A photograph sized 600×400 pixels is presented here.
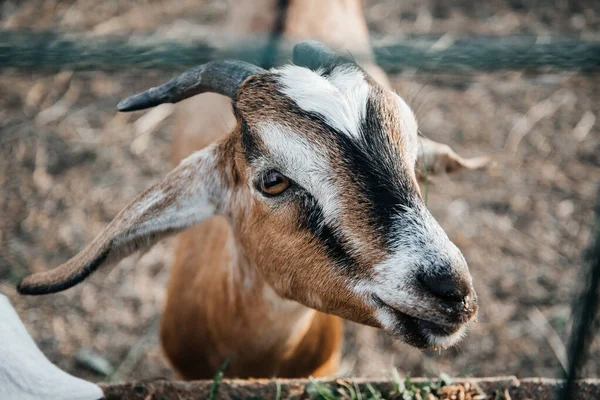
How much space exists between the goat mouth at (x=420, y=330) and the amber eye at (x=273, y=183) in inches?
20.0

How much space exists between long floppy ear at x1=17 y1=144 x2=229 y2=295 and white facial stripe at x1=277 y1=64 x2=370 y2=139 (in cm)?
51

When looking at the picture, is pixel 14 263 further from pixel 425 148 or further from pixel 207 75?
pixel 425 148

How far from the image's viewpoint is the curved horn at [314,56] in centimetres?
227

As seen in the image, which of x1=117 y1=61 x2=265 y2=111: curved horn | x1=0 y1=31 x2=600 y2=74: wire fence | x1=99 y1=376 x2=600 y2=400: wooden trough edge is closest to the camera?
x1=0 y1=31 x2=600 y2=74: wire fence

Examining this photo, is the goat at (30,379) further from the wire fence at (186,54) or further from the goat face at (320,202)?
the wire fence at (186,54)

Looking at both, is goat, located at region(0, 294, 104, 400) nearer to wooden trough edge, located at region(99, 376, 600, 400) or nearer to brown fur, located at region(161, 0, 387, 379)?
wooden trough edge, located at region(99, 376, 600, 400)

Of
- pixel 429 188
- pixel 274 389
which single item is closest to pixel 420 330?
pixel 274 389

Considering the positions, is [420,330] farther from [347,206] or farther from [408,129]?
[408,129]

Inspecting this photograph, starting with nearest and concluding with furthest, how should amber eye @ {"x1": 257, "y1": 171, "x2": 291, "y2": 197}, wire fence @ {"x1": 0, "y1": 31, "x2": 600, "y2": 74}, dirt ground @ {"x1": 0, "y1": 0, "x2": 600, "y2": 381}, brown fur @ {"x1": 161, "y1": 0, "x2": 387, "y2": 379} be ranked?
wire fence @ {"x1": 0, "y1": 31, "x2": 600, "y2": 74} → amber eye @ {"x1": 257, "y1": 171, "x2": 291, "y2": 197} → brown fur @ {"x1": 161, "y1": 0, "x2": 387, "y2": 379} → dirt ground @ {"x1": 0, "y1": 0, "x2": 600, "y2": 381}

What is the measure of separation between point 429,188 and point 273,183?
8.70ft

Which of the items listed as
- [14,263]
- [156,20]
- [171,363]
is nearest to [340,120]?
[171,363]

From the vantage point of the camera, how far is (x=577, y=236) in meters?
4.69

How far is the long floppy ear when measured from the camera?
2.29 metres

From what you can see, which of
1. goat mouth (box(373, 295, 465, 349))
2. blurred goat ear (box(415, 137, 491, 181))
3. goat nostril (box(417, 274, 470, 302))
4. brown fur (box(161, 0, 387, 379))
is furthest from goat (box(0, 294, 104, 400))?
blurred goat ear (box(415, 137, 491, 181))
